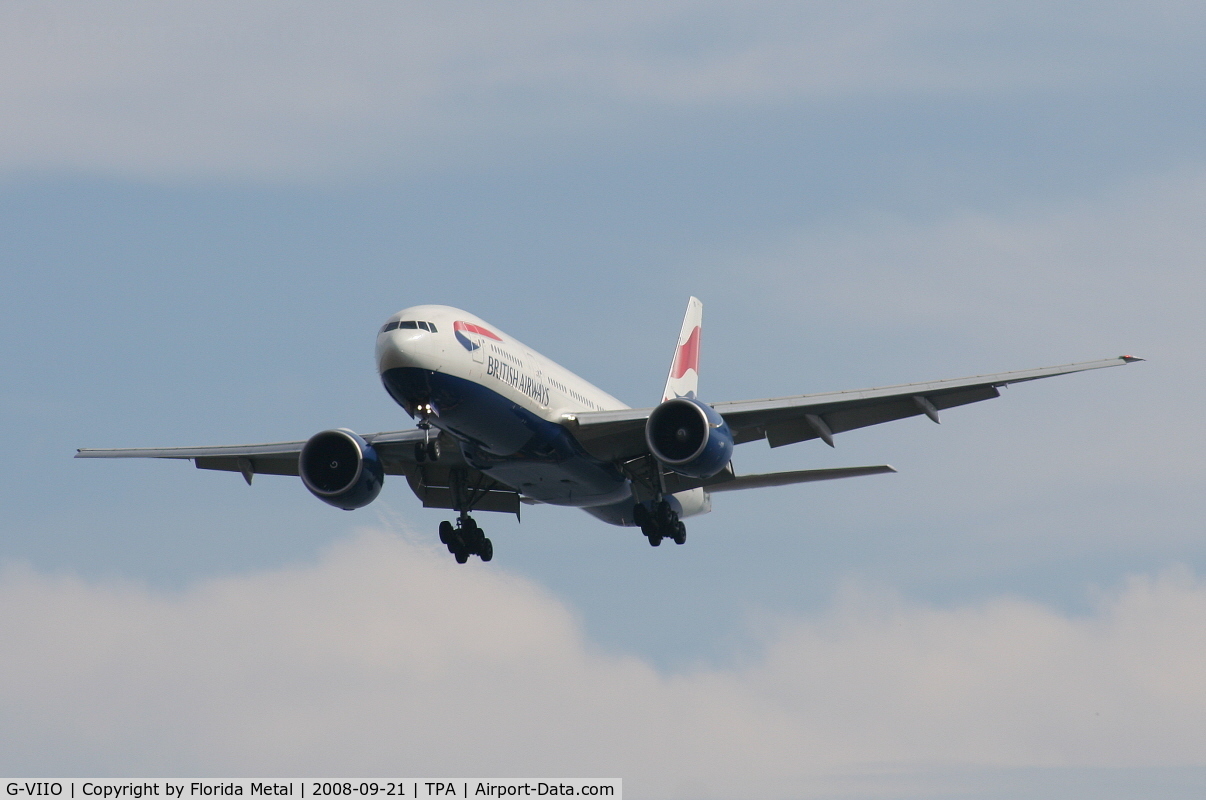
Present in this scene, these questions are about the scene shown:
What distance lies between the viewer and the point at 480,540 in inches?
1442

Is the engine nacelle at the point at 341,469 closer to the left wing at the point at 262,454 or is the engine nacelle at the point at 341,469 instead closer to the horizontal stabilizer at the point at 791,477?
the left wing at the point at 262,454

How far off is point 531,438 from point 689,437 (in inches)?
135

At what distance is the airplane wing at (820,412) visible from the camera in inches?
1233

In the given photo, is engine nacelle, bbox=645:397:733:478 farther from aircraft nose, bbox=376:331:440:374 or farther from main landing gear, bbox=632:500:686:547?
aircraft nose, bbox=376:331:440:374

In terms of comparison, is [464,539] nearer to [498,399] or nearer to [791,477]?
[498,399]

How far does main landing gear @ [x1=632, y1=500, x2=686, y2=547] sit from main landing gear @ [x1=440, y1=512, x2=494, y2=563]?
4160 millimetres

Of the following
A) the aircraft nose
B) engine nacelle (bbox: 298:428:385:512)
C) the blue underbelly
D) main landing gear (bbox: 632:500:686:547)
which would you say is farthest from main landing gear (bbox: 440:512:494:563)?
the aircraft nose

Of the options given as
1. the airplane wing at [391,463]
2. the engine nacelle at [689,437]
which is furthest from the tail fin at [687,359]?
the engine nacelle at [689,437]

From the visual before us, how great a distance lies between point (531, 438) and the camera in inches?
1250

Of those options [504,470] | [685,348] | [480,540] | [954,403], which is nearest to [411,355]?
[504,470]

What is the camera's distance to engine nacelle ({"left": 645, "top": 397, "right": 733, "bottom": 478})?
31.1 meters

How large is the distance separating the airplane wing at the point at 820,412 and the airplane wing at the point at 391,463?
383 cm

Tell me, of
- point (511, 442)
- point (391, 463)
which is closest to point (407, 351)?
point (511, 442)

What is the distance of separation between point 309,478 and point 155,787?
7.91 metres
